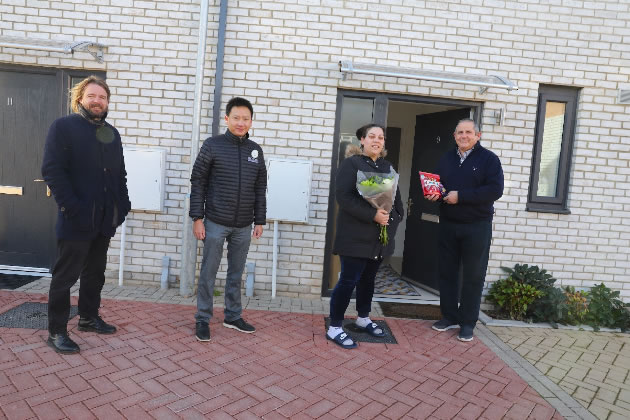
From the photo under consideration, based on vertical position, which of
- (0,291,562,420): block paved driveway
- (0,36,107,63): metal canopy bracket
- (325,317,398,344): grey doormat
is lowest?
(0,291,562,420): block paved driveway

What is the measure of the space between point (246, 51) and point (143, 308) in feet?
→ 9.62

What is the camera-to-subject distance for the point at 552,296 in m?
4.74

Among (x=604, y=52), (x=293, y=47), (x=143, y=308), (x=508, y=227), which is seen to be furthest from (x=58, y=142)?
(x=604, y=52)

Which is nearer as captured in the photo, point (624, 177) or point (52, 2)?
point (52, 2)

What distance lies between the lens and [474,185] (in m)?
4.10

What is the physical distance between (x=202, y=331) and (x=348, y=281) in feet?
4.28

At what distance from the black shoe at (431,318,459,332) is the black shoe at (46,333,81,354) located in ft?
10.4

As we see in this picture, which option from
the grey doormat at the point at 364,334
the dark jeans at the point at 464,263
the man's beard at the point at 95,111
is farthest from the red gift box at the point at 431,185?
the man's beard at the point at 95,111

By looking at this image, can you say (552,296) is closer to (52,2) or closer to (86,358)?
(86,358)

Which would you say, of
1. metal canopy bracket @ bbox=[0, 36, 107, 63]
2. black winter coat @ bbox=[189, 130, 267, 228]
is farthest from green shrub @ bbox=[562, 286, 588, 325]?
metal canopy bracket @ bbox=[0, 36, 107, 63]

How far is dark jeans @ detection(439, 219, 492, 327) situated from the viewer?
4.12m

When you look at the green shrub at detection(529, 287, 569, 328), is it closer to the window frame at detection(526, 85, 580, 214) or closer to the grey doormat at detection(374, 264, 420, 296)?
the window frame at detection(526, 85, 580, 214)

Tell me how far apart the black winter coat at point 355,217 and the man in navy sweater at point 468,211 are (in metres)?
0.78

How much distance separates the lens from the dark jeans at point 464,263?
412 cm
